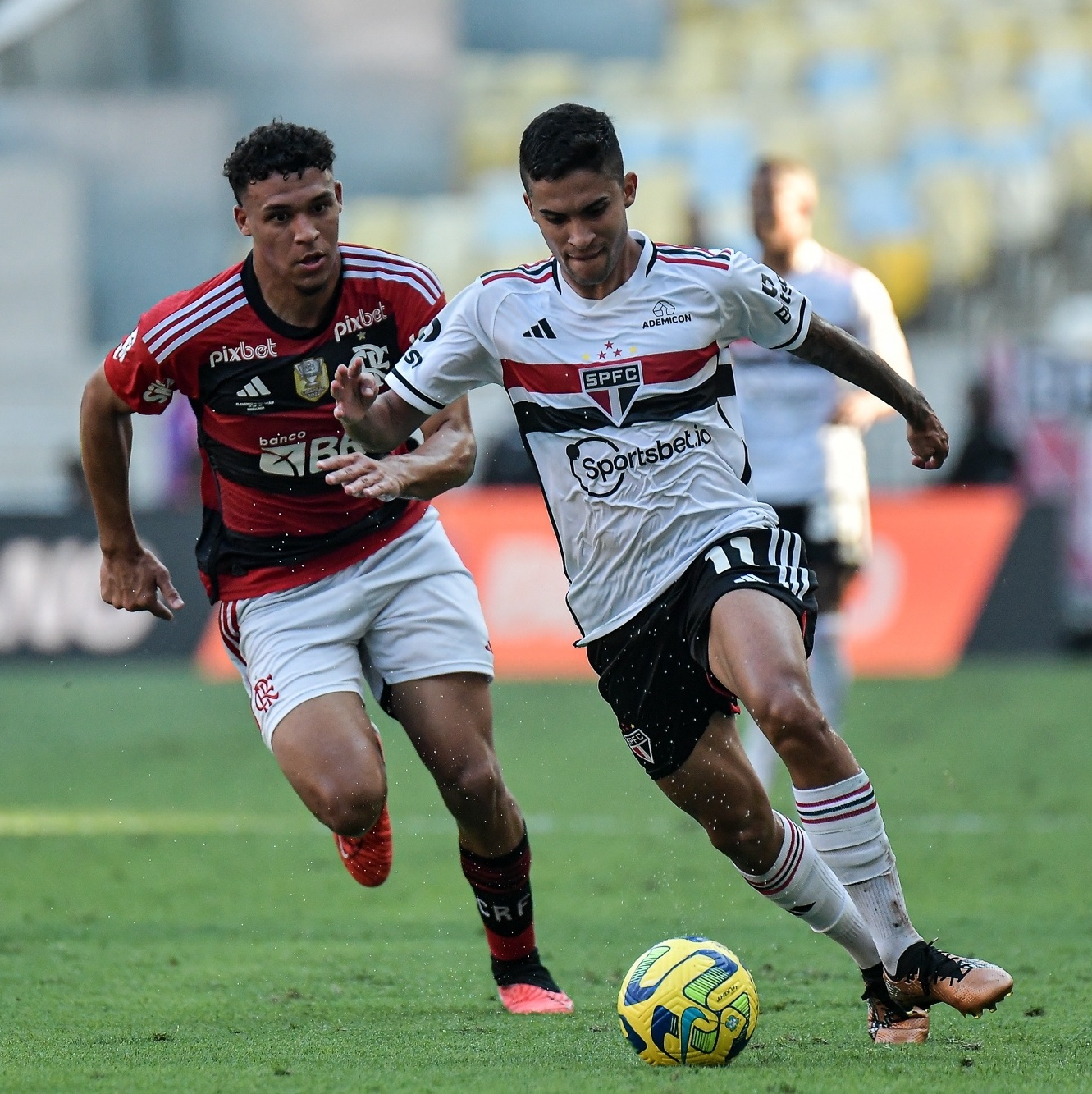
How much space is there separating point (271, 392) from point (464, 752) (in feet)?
3.60

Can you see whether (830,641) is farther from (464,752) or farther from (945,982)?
(945,982)

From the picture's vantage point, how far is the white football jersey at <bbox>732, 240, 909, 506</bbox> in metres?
7.52

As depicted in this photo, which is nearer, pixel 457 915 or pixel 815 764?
pixel 815 764

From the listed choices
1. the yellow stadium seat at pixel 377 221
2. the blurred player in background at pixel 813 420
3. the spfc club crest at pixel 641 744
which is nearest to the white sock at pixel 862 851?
the spfc club crest at pixel 641 744

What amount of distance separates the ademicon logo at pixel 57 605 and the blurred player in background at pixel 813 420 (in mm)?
7519

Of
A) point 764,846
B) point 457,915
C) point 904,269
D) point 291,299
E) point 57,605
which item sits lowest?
point 457,915

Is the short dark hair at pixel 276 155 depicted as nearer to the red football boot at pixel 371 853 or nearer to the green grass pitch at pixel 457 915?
the red football boot at pixel 371 853

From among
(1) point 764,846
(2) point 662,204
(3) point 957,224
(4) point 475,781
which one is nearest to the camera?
(1) point 764,846

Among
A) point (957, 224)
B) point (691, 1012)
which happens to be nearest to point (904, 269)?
point (957, 224)

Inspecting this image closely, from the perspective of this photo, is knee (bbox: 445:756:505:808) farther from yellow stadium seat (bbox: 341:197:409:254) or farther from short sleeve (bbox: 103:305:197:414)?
yellow stadium seat (bbox: 341:197:409:254)

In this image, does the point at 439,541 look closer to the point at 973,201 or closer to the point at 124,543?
the point at 124,543

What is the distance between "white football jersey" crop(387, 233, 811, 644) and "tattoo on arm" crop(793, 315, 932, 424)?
0.16 ft

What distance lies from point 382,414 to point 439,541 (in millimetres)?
914

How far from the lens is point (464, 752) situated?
16.4 ft
